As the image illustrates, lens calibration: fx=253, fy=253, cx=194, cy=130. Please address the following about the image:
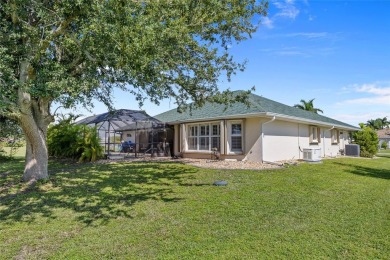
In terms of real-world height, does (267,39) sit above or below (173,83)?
above

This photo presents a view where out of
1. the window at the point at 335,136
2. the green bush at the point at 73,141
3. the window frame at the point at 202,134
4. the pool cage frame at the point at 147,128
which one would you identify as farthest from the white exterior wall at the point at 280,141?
the green bush at the point at 73,141

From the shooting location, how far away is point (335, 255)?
373 cm

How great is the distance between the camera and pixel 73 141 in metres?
17.4

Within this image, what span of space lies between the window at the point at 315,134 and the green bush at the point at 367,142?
249 inches

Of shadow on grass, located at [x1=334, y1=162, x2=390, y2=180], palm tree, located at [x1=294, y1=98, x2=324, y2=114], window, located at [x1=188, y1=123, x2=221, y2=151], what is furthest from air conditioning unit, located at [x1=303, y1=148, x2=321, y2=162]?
palm tree, located at [x1=294, y1=98, x2=324, y2=114]

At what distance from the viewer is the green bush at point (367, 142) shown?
910 inches

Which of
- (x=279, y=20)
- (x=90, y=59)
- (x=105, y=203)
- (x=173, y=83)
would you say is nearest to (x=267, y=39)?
(x=279, y=20)

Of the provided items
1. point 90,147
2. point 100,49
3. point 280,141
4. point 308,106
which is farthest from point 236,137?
point 308,106

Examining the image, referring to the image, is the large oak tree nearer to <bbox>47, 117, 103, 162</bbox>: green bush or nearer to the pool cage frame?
<bbox>47, 117, 103, 162</bbox>: green bush

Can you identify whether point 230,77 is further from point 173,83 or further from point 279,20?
point 279,20

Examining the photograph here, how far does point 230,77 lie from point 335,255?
333 inches

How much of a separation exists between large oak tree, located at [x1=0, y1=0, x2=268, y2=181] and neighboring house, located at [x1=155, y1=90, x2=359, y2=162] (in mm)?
3707

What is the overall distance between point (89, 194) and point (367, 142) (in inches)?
976

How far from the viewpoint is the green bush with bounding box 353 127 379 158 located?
23.1 meters
